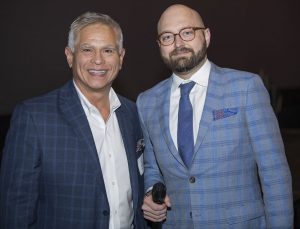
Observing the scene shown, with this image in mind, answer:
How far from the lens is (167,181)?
2074mm

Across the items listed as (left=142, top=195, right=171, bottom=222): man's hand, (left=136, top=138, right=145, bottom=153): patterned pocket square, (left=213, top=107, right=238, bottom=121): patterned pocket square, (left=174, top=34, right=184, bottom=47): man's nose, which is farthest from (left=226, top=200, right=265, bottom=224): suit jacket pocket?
(left=174, top=34, right=184, bottom=47): man's nose

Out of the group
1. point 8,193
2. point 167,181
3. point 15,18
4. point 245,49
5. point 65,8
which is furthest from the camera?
point 245,49

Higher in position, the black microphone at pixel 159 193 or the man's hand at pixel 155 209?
the black microphone at pixel 159 193

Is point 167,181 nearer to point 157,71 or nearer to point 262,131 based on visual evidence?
point 262,131

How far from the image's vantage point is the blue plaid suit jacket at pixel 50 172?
179 cm

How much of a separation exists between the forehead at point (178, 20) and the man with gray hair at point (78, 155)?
0.26m

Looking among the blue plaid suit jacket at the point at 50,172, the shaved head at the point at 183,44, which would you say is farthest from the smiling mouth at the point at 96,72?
the shaved head at the point at 183,44

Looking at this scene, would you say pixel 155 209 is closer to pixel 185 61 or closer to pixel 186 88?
pixel 186 88

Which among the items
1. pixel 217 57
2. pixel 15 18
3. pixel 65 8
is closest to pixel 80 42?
pixel 15 18

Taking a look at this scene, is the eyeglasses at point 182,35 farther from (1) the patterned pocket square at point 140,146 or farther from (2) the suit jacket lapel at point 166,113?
(1) the patterned pocket square at point 140,146

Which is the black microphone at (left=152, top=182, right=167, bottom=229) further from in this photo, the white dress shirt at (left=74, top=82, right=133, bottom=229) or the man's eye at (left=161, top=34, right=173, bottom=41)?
the man's eye at (left=161, top=34, right=173, bottom=41)

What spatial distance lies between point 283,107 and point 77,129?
7.46 metres

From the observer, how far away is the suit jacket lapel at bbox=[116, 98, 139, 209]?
204 centimetres

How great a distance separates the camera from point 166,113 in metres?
2.11
